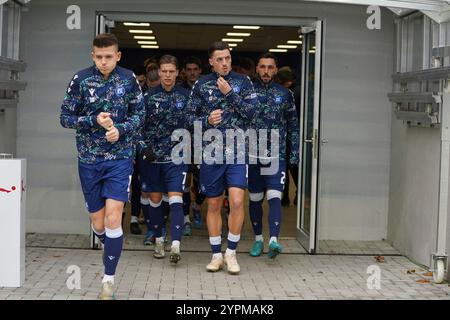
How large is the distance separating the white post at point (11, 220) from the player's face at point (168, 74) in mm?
2014

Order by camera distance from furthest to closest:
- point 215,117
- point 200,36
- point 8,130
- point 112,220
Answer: point 200,36
point 8,130
point 215,117
point 112,220

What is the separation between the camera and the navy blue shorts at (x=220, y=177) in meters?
7.63

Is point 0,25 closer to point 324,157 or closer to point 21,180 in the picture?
point 21,180

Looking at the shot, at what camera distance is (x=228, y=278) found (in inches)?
295

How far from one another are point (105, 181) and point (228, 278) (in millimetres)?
1633

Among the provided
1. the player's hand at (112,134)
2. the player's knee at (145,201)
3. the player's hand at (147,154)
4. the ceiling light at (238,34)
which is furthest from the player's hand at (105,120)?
the ceiling light at (238,34)

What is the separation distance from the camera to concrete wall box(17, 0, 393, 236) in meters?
9.25

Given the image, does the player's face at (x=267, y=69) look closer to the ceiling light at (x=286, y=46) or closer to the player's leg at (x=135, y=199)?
the player's leg at (x=135, y=199)

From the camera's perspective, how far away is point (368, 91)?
9484 millimetres

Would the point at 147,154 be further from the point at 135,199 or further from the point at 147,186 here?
the point at 135,199

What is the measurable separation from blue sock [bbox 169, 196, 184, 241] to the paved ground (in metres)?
0.31

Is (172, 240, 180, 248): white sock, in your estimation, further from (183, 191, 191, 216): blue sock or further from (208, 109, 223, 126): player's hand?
(183, 191, 191, 216): blue sock

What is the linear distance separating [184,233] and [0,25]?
3263mm

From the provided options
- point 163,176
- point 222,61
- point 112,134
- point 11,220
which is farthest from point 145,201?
point 112,134
